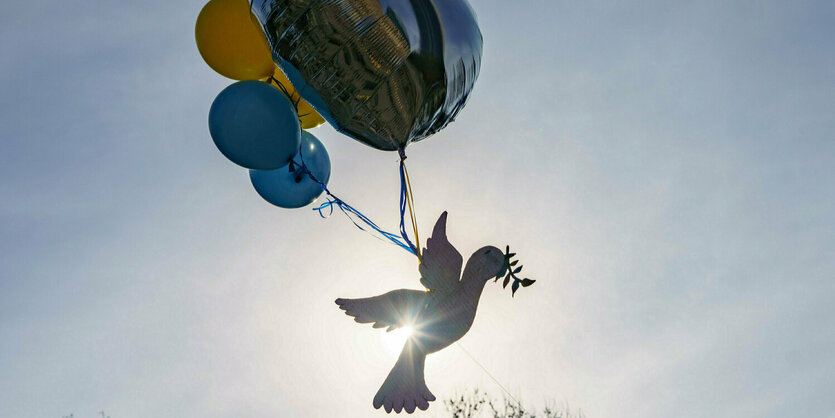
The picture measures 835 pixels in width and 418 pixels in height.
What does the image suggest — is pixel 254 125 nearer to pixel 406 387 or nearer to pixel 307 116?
pixel 307 116

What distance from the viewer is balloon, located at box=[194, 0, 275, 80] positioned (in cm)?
336

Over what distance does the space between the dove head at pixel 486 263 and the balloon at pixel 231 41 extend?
1.54 metres

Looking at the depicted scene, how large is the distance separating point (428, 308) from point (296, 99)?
1.43 metres

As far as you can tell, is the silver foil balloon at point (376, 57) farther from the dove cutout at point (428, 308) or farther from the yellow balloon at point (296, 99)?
the yellow balloon at point (296, 99)

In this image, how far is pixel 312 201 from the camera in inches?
148

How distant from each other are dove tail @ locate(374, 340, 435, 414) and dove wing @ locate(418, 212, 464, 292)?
0.88 ft

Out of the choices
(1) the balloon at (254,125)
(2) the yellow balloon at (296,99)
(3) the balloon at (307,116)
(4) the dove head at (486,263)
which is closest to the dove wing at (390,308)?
(4) the dove head at (486,263)

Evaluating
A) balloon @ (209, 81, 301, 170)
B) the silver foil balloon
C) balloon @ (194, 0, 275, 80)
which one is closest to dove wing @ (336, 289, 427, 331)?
the silver foil balloon

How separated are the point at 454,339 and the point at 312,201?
139 cm

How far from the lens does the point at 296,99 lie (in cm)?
352

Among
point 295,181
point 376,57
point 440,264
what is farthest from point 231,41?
point 440,264

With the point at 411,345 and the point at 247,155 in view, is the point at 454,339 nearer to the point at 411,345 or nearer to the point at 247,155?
the point at 411,345

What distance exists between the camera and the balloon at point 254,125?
10.2 ft

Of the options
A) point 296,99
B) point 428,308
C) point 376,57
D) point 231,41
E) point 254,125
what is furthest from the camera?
point 296,99
